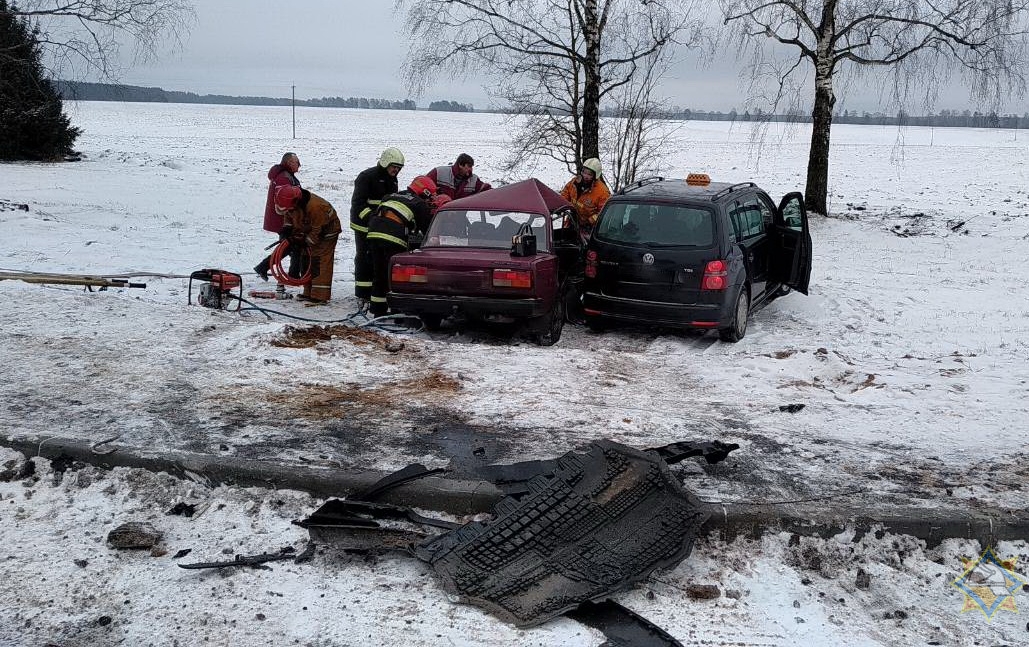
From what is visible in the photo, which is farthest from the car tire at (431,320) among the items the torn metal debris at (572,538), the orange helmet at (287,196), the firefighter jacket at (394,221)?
the torn metal debris at (572,538)

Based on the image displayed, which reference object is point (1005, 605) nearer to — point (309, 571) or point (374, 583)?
point (374, 583)

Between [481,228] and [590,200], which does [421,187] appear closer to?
[481,228]

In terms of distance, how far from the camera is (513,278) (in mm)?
8016

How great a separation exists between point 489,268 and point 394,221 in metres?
1.66

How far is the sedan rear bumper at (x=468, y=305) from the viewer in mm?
8047

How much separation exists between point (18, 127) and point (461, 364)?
22977 millimetres

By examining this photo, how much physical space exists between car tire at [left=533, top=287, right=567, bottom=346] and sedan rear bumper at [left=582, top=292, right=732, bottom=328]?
447mm

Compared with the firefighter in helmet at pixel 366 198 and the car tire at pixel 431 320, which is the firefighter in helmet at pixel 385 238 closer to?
the firefighter in helmet at pixel 366 198

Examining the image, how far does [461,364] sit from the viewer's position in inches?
287

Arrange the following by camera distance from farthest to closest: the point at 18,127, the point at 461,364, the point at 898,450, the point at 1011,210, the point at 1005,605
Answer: the point at 18,127 → the point at 1011,210 → the point at 461,364 → the point at 898,450 → the point at 1005,605

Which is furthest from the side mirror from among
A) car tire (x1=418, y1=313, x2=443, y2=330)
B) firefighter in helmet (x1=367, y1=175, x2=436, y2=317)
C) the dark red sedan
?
firefighter in helmet (x1=367, y1=175, x2=436, y2=317)

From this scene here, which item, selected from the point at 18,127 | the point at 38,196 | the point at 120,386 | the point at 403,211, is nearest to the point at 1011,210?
the point at 403,211

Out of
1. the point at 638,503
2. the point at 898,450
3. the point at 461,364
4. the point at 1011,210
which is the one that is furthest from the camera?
the point at 1011,210
